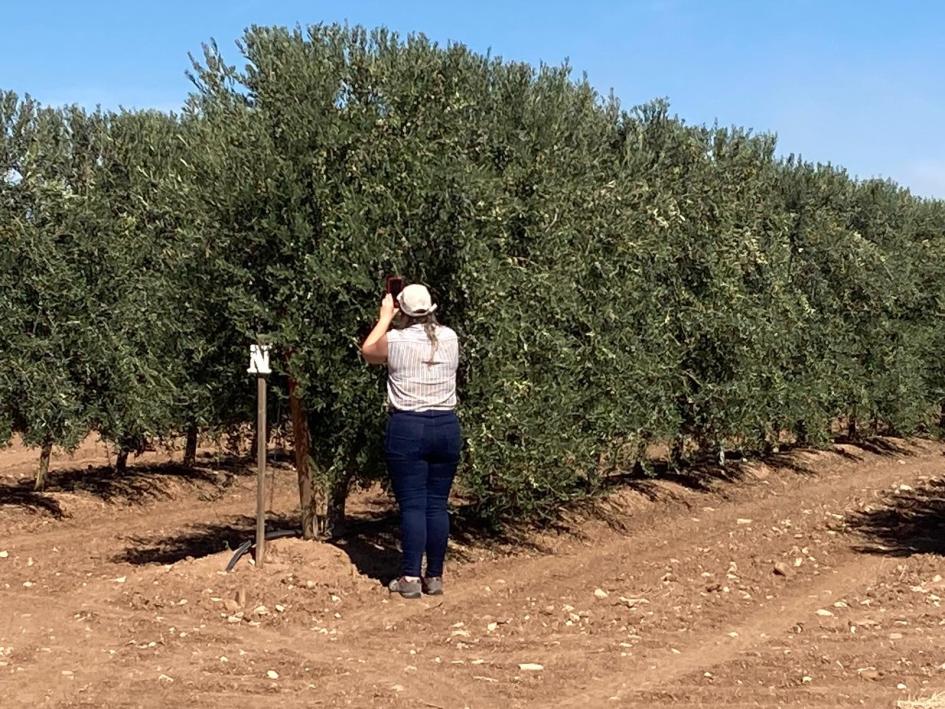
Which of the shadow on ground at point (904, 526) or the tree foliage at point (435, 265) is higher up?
the tree foliage at point (435, 265)

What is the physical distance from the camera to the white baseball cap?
6.99 metres

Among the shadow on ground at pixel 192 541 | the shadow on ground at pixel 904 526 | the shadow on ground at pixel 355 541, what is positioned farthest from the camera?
the shadow on ground at pixel 904 526

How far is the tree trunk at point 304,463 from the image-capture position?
328 inches

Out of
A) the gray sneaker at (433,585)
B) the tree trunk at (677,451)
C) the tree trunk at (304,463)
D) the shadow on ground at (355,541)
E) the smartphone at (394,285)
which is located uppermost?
the smartphone at (394,285)

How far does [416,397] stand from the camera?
276 inches

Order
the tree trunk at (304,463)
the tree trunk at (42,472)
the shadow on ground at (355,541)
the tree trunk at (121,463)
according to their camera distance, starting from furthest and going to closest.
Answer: the tree trunk at (121,463) < the tree trunk at (42,472) < the shadow on ground at (355,541) < the tree trunk at (304,463)

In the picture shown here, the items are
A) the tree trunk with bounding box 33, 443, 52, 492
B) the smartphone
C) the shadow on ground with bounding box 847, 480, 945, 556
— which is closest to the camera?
the smartphone

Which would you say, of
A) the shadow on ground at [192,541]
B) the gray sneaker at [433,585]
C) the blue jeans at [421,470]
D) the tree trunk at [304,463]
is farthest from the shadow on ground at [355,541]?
the blue jeans at [421,470]

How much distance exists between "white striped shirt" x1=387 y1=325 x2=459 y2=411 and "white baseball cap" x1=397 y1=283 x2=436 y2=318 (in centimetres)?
11

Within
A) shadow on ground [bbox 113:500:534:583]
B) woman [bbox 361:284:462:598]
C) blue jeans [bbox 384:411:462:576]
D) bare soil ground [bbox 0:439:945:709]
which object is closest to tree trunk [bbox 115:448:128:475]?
bare soil ground [bbox 0:439:945:709]

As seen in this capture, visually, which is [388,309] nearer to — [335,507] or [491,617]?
[491,617]

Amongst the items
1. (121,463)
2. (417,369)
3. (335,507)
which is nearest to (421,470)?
(417,369)

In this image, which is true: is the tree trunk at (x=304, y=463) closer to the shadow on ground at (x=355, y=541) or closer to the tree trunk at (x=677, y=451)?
the shadow on ground at (x=355, y=541)

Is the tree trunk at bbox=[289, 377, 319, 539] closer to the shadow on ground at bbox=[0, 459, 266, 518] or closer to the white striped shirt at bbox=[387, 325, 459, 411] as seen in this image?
the white striped shirt at bbox=[387, 325, 459, 411]
